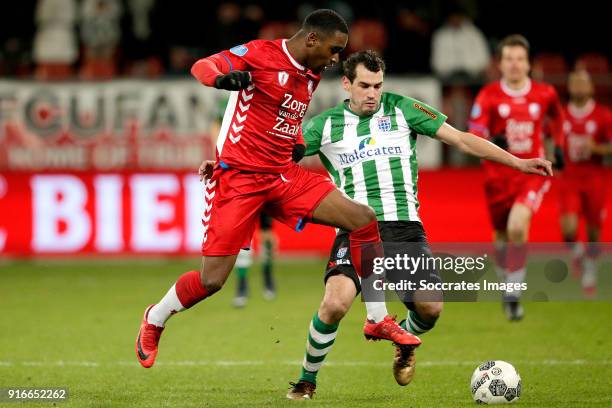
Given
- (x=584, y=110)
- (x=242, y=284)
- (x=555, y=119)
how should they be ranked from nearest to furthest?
1. (x=555, y=119)
2. (x=242, y=284)
3. (x=584, y=110)

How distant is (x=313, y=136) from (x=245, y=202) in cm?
92

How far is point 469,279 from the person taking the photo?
7.05 m

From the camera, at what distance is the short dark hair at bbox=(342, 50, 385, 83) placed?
282 inches

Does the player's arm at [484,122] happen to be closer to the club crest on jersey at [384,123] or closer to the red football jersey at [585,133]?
the red football jersey at [585,133]

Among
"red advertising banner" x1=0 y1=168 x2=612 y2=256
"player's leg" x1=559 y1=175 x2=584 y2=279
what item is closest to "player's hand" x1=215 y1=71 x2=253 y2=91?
"player's leg" x1=559 y1=175 x2=584 y2=279

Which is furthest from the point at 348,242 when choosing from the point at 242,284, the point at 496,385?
the point at 242,284

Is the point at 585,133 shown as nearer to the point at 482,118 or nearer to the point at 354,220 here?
the point at 482,118

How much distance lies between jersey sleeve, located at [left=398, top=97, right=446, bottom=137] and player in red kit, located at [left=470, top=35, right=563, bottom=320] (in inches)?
124

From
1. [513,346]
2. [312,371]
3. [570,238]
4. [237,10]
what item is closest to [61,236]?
[237,10]

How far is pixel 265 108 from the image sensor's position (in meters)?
6.83

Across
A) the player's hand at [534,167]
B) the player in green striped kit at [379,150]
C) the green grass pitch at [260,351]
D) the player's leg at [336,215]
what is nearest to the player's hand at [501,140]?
the green grass pitch at [260,351]

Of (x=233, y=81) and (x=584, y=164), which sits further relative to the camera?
(x=584, y=164)

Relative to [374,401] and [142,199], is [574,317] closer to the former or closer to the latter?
[374,401]

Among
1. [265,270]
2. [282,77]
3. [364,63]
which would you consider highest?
[364,63]
